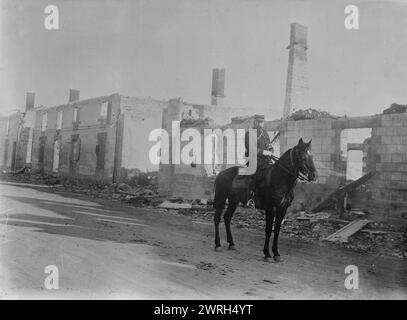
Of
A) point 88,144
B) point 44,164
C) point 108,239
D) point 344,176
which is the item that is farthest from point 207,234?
point 44,164

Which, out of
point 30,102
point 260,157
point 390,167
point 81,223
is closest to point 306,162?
point 260,157

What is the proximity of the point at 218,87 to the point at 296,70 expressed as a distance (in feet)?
25.5

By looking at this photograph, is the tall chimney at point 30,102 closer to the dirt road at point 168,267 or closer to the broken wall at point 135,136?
the broken wall at point 135,136

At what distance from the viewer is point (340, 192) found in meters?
11.0

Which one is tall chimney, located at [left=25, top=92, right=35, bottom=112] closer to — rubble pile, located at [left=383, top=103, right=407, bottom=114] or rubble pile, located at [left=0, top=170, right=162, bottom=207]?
rubble pile, located at [left=0, top=170, right=162, bottom=207]

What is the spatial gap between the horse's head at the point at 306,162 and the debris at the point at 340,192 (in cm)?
482

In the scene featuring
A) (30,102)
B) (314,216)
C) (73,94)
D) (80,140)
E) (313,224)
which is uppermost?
(73,94)

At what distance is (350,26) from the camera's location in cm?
710

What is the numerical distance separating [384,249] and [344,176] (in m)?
3.98

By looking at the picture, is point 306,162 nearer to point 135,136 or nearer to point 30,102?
point 135,136

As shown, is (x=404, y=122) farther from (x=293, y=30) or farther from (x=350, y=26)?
(x=293, y=30)

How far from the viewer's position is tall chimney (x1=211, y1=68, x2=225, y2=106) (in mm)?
24391

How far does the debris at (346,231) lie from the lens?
8.78 meters

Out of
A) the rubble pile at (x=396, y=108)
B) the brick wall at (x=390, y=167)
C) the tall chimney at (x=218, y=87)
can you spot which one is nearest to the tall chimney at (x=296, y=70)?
the tall chimney at (x=218, y=87)
